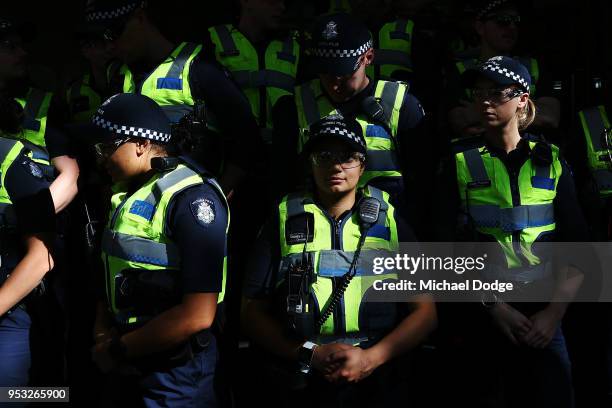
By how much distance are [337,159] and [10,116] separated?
76.8 inches

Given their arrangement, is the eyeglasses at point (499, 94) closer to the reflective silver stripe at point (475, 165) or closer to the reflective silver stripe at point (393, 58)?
the reflective silver stripe at point (475, 165)

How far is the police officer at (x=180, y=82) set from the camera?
16.0 feet

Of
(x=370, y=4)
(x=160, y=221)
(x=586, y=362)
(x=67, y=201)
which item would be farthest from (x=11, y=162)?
(x=586, y=362)

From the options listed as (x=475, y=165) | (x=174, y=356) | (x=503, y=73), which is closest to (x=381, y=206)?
(x=475, y=165)

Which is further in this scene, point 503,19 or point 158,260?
point 503,19

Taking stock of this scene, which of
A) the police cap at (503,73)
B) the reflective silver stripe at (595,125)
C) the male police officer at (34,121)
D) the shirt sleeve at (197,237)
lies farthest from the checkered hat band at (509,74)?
the male police officer at (34,121)

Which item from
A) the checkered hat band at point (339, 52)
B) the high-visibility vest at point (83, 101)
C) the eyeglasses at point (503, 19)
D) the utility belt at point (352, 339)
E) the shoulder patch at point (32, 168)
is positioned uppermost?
the eyeglasses at point (503, 19)

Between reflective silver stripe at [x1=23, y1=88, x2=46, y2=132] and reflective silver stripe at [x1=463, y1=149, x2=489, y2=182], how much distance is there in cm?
237

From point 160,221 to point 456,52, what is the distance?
2551 millimetres

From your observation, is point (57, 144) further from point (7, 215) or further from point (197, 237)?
point (197, 237)

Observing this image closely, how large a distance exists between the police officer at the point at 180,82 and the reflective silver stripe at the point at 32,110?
0.52 m

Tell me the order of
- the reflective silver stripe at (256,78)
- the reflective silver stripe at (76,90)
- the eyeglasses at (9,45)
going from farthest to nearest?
1. the reflective silver stripe at (76,90)
2. the reflective silver stripe at (256,78)
3. the eyeglasses at (9,45)

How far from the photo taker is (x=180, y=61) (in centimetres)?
492

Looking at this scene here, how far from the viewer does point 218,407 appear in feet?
13.5
